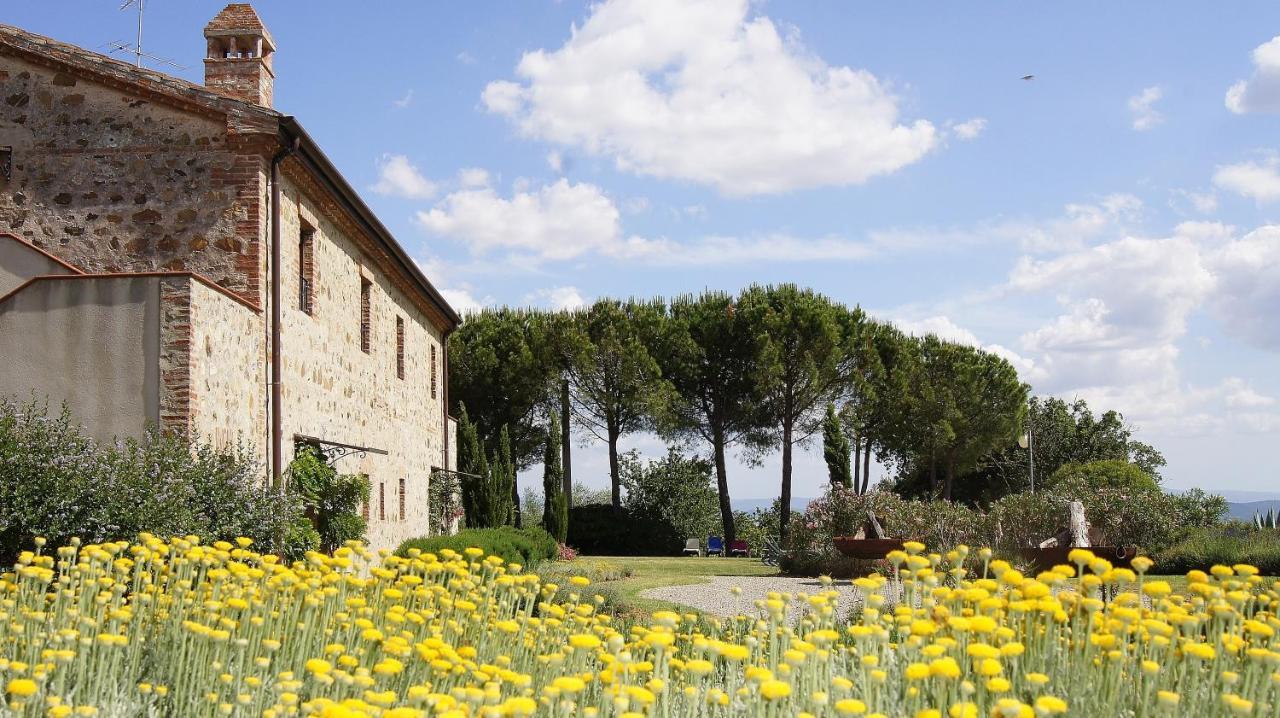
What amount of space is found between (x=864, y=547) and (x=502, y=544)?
5.91 metres

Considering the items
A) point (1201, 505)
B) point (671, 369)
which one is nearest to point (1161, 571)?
point (1201, 505)

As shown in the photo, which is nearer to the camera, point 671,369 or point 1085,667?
point 1085,667

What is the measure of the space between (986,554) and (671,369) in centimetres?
2753

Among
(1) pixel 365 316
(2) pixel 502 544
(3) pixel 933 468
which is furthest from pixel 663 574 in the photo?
→ (3) pixel 933 468

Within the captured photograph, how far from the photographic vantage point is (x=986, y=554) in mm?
3902

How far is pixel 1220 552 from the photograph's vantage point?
17.9 meters

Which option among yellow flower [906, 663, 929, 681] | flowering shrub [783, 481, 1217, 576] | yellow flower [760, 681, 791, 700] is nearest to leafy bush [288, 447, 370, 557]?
flowering shrub [783, 481, 1217, 576]

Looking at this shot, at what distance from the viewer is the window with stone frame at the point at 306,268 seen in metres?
12.2

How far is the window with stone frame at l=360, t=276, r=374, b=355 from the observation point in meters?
15.0

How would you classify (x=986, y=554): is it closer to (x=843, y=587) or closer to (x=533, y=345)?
(x=843, y=587)

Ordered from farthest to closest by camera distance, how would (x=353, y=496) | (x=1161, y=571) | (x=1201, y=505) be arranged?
1. (x=1201, y=505)
2. (x=1161, y=571)
3. (x=353, y=496)

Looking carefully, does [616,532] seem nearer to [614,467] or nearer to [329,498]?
[614,467]

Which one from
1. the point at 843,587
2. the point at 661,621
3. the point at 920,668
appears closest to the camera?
the point at 920,668

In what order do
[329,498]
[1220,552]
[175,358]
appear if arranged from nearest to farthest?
[175,358] < [329,498] < [1220,552]
